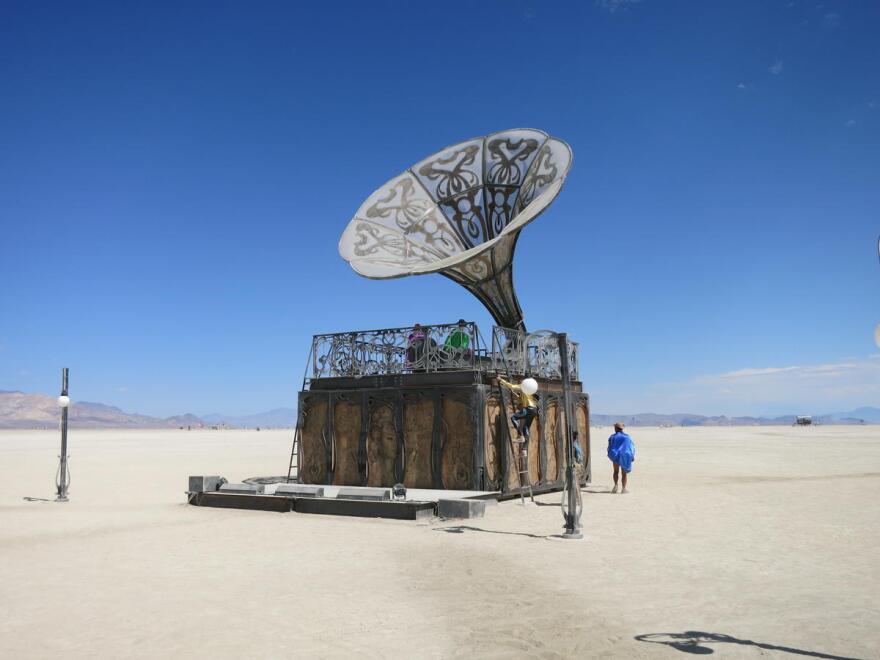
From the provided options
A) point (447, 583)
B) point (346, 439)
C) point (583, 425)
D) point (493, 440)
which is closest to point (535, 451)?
point (493, 440)

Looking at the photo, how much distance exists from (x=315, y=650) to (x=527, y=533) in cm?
582

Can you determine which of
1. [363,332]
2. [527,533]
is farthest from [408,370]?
[527,533]

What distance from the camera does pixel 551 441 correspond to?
647 inches

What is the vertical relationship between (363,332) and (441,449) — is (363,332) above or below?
above

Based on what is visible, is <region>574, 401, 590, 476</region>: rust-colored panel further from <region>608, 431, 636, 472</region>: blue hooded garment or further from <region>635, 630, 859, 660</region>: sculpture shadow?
<region>635, 630, 859, 660</region>: sculpture shadow

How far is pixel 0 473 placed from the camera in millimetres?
24375

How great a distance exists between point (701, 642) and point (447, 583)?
2.85m

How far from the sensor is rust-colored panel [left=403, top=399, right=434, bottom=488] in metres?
14.7

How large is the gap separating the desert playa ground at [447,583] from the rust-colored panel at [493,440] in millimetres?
1080

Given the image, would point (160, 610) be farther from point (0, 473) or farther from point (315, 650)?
point (0, 473)

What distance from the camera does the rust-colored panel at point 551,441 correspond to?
1622 centimetres

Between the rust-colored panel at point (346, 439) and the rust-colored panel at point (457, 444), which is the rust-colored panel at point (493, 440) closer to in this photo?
the rust-colored panel at point (457, 444)

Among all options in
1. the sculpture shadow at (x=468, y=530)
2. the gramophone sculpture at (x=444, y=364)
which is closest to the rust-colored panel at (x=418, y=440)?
the gramophone sculpture at (x=444, y=364)

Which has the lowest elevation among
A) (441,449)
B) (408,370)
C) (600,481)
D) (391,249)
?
(600,481)
